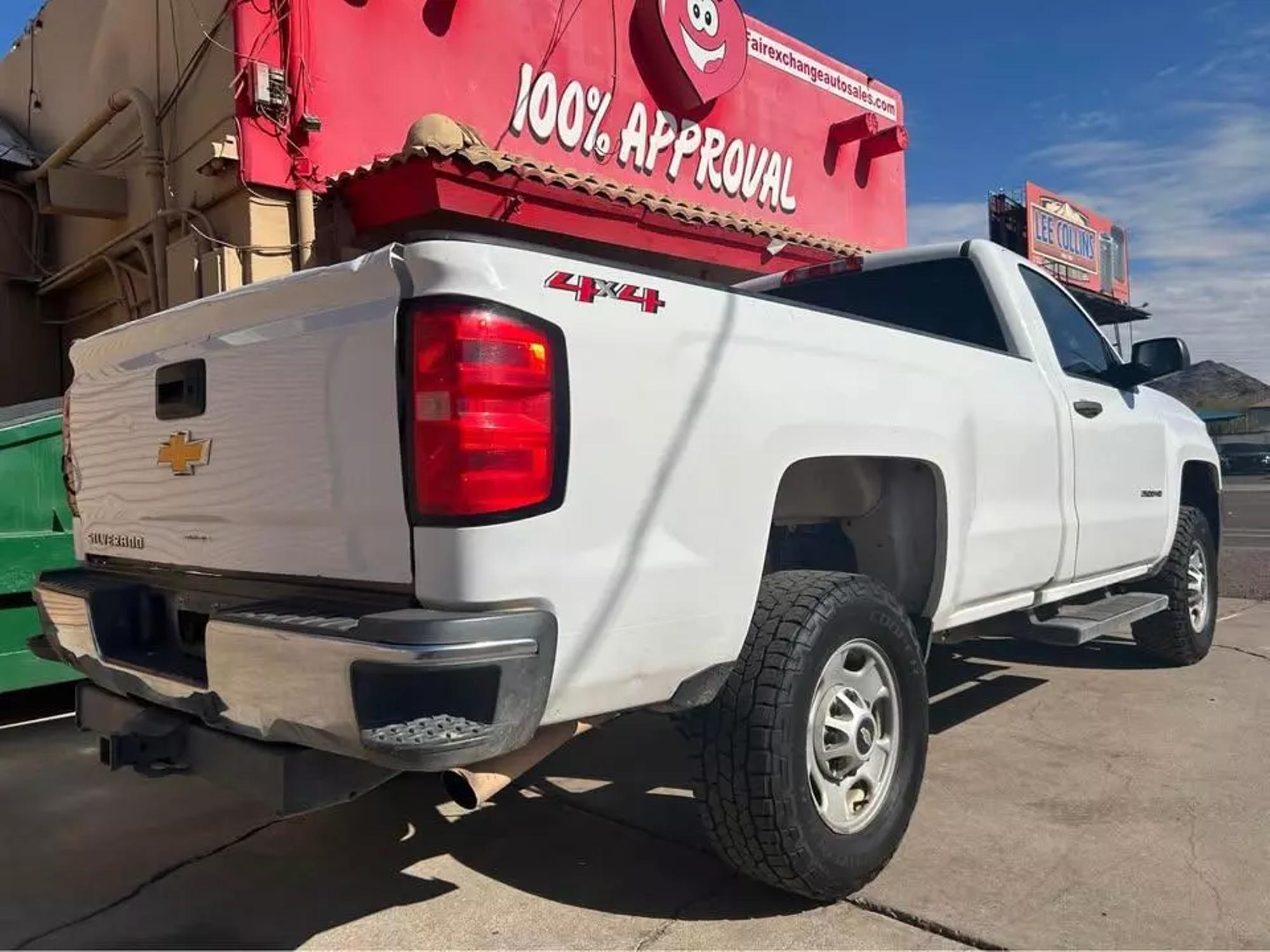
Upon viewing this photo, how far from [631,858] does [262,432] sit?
181 cm

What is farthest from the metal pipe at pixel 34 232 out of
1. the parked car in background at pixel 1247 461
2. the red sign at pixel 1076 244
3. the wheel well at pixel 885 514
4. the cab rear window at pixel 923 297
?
the parked car in background at pixel 1247 461

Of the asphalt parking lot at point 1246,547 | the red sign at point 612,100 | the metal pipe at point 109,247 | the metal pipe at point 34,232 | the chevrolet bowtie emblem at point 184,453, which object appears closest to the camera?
the chevrolet bowtie emblem at point 184,453

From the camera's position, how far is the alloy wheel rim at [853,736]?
2948 mm

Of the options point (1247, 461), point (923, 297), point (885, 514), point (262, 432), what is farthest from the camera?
point (1247, 461)

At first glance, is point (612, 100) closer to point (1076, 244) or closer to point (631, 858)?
point (631, 858)

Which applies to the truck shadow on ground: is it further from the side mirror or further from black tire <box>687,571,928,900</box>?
the side mirror

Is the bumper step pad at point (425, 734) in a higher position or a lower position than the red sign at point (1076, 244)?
lower

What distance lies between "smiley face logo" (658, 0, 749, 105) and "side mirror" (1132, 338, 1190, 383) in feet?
20.6

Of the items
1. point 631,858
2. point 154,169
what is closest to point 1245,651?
point 631,858

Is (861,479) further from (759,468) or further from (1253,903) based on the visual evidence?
(1253,903)

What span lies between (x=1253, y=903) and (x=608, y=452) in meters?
2.34

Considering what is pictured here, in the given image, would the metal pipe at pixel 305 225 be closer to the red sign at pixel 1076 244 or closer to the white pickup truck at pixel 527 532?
the white pickup truck at pixel 527 532

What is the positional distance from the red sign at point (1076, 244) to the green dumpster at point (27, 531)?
25363 mm

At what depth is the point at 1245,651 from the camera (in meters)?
6.48
